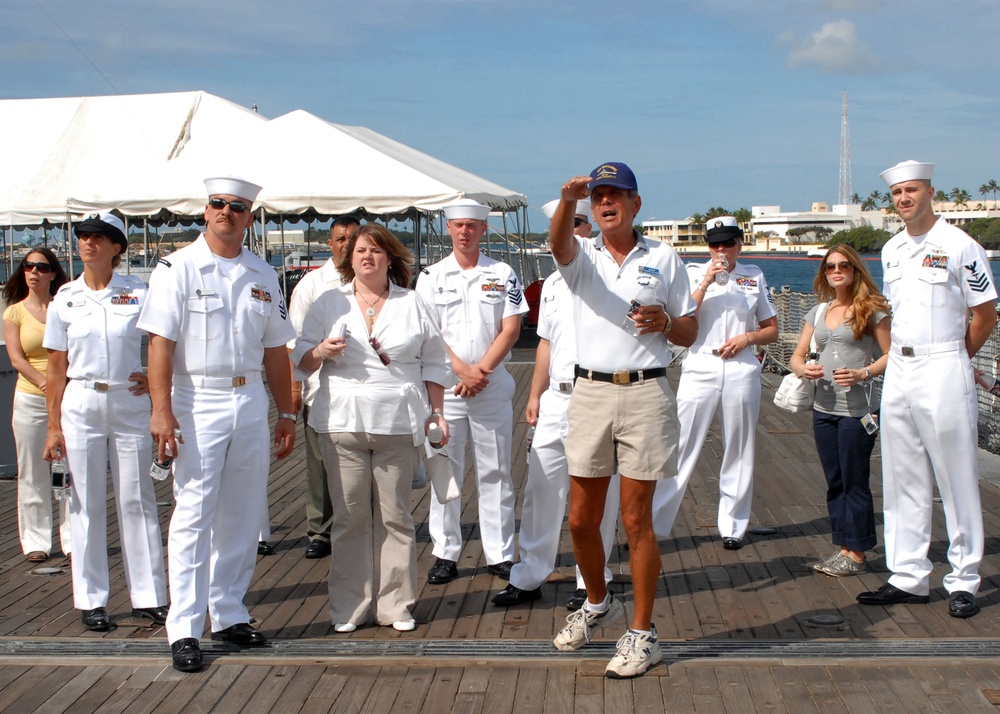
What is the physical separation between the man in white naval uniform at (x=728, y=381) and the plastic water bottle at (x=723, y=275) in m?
0.02

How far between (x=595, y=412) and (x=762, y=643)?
50.8 inches

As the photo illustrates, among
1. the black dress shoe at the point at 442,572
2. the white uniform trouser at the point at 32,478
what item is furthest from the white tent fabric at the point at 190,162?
the black dress shoe at the point at 442,572

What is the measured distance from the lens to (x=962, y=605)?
16.5 feet

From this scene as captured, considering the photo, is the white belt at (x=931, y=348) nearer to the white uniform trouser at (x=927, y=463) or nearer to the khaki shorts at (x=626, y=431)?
the white uniform trouser at (x=927, y=463)

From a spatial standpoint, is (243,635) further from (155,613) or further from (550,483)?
(550,483)

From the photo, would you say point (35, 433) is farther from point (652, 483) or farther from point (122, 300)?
point (652, 483)

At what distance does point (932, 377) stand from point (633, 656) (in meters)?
2.00

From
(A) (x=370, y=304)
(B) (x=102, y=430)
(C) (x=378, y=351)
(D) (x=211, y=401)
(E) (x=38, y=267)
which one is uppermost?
(E) (x=38, y=267)

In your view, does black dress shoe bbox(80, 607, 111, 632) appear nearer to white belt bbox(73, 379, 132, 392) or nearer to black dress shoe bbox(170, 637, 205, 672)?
black dress shoe bbox(170, 637, 205, 672)

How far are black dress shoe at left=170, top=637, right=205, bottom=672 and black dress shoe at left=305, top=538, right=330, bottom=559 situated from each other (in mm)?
1802

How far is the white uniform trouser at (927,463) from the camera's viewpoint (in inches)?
200

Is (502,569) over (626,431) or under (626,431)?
under

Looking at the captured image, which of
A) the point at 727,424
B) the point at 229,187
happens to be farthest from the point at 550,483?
the point at 229,187

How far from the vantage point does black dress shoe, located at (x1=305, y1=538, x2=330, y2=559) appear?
630cm
